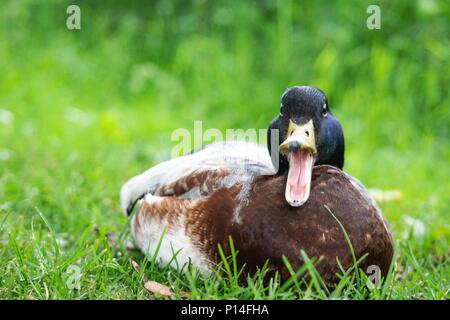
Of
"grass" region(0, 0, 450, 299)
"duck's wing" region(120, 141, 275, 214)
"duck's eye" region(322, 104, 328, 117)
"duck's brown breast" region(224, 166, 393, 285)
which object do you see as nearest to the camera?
"duck's brown breast" region(224, 166, 393, 285)

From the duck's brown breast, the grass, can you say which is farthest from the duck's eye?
the grass

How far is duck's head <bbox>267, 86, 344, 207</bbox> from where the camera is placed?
2.68m

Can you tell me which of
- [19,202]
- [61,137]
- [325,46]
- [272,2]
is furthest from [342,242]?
[272,2]

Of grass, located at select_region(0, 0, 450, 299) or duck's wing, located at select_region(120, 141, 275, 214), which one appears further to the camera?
grass, located at select_region(0, 0, 450, 299)

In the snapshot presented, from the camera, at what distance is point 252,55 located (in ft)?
22.2

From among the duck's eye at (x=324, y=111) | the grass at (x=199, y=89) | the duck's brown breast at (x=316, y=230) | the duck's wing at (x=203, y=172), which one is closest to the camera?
the duck's brown breast at (x=316, y=230)

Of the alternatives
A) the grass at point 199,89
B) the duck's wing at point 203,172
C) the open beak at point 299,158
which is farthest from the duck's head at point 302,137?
the grass at point 199,89

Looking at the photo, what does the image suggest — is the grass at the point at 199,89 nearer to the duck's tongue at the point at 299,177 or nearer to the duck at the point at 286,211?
the duck at the point at 286,211

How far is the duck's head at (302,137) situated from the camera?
8.79ft

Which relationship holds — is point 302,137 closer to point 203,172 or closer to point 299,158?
point 299,158

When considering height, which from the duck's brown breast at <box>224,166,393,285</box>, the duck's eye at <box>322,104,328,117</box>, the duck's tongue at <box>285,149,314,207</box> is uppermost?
the duck's eye at <box>322,104,328,117</box>

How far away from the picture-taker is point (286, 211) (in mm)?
2689

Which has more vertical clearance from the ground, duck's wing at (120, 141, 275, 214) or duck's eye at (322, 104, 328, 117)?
→ duck's eye at (322, 104, 328, 117)

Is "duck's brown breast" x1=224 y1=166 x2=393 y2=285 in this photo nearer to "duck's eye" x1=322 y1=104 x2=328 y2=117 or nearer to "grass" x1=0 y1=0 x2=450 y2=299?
"duck's eye" x1=322 y1=104 x2=328 y2=117
